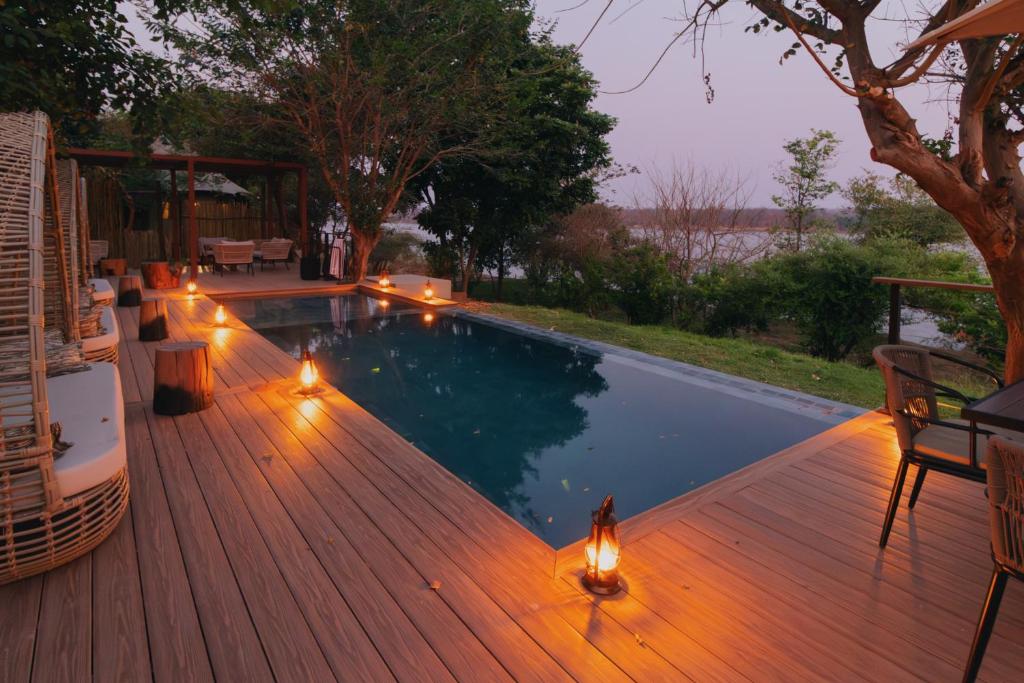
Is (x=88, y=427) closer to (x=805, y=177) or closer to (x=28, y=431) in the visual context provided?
(x=28, y=431)

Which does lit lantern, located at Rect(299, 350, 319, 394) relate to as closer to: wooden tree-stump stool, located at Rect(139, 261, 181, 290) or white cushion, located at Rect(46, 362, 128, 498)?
white cushion, located at Rect(46, 362, 128, 498)

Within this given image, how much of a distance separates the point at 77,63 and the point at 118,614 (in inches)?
150

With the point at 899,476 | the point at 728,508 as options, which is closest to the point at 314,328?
the point at 728,508

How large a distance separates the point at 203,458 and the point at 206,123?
32.6 ft

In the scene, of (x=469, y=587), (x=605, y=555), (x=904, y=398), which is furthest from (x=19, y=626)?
(x=904, y=398)

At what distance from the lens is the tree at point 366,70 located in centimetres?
977

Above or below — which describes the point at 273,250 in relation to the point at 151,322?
above

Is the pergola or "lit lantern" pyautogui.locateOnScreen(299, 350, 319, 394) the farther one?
the pergola

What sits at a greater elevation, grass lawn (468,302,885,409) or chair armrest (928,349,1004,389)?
chair armrest (928,349,1004,389)

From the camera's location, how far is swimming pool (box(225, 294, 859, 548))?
14.0 ft

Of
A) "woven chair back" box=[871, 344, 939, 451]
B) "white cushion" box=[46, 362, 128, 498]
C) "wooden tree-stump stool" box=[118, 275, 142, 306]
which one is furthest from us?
"wooden tree-stump stool" box=[118, 275, 142, 306]

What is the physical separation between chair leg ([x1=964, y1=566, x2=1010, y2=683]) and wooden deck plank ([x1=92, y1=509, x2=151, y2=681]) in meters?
2.40

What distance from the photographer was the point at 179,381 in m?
4.14

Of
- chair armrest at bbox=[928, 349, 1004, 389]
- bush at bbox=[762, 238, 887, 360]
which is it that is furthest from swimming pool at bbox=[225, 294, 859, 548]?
bush at bbox=[762, 238, 887, 360]
